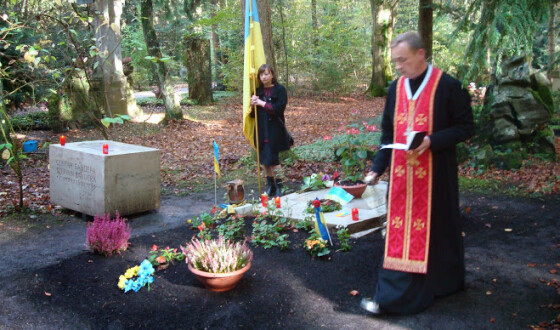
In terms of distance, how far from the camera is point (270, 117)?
686 centimetres

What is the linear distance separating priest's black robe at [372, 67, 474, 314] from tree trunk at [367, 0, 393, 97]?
1685 centimetres

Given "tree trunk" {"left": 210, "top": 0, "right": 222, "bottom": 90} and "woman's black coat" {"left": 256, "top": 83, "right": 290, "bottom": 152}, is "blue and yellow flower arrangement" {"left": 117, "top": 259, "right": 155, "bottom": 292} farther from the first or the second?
"tree trunk" {"left": 210, "top": 0, "right": 222, "bottom": 90}

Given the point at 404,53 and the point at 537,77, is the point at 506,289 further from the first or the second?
the point at 537,77

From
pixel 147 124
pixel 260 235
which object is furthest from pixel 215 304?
pixel 147 124

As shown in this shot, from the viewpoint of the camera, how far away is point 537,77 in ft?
30.3

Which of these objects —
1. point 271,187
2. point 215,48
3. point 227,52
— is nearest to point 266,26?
point 271,187

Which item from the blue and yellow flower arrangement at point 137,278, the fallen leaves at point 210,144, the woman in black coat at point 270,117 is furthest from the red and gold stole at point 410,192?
the woman in black coat at point 270,117

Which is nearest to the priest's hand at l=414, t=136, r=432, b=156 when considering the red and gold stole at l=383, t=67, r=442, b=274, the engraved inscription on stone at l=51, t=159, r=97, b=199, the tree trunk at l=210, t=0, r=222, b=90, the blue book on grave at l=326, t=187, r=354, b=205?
the red and gold stole at l=383, t=67, r=442, b=274

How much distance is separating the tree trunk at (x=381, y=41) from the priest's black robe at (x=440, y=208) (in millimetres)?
16849

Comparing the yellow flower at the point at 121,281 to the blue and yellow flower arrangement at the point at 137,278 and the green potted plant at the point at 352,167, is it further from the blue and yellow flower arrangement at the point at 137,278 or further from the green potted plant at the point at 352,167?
the green potted plant at the point at 352,167

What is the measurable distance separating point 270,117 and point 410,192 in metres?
3.68

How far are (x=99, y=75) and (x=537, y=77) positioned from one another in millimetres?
11704

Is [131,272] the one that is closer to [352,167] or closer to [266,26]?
[352,167]

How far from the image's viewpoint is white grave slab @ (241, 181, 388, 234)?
5367 mm
